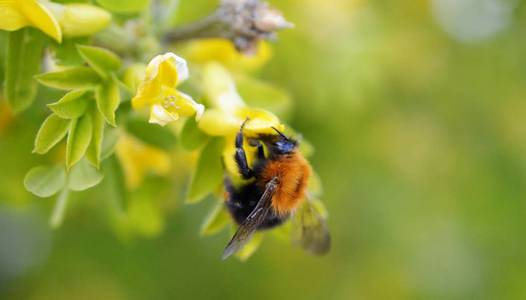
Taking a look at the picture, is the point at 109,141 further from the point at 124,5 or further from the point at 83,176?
the point at 124,5

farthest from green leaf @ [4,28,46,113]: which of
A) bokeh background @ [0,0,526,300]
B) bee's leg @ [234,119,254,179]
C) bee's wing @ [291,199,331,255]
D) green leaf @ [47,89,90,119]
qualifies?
bokeh background @ [0,0,526,300]

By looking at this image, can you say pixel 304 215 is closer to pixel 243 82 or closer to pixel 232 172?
pixel 232 172

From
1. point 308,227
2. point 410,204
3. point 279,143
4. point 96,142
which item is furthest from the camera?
point 410,204

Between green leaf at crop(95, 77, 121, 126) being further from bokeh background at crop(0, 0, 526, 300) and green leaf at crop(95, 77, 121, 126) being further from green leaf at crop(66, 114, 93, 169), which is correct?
bokeh background at crop(0, 0, 526, 300)

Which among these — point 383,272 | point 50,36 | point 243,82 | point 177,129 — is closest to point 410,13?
point 383,272

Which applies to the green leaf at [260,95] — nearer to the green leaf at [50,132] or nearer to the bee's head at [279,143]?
the bee's head at [279,143]

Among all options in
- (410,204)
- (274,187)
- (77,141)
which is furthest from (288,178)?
(410,204)

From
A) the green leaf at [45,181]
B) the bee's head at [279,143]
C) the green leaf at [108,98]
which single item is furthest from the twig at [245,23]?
the green leaf at [45,181]
